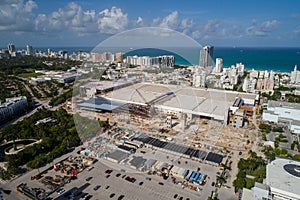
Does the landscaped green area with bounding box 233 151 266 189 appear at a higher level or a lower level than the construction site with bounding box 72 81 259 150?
lower

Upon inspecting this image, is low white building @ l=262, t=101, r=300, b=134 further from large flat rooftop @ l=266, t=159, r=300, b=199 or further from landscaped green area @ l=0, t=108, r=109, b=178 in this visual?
landscaped green area @ l=0, t=108, r=109, b=178

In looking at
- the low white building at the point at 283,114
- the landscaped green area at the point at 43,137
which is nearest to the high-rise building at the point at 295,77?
the low white building at the point at 283,114

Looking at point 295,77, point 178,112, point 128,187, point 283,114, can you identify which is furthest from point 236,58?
point 128,187

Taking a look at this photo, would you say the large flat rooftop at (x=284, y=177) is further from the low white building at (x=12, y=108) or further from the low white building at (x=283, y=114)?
the low white building at (x=12, y=108)

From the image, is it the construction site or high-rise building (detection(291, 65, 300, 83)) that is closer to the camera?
the construction site

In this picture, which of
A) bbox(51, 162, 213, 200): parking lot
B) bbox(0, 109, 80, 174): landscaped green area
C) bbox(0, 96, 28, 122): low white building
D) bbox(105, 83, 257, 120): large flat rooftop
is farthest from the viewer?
bbox(0, 96, 28, 122): low white building

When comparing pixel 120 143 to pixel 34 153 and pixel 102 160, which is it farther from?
pixel 34 153

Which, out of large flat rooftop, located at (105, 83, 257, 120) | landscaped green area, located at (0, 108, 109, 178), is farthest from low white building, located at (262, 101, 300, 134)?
landscaped green area, located at (0, 108, 109, 178)

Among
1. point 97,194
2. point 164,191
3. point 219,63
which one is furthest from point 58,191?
point 219,63
